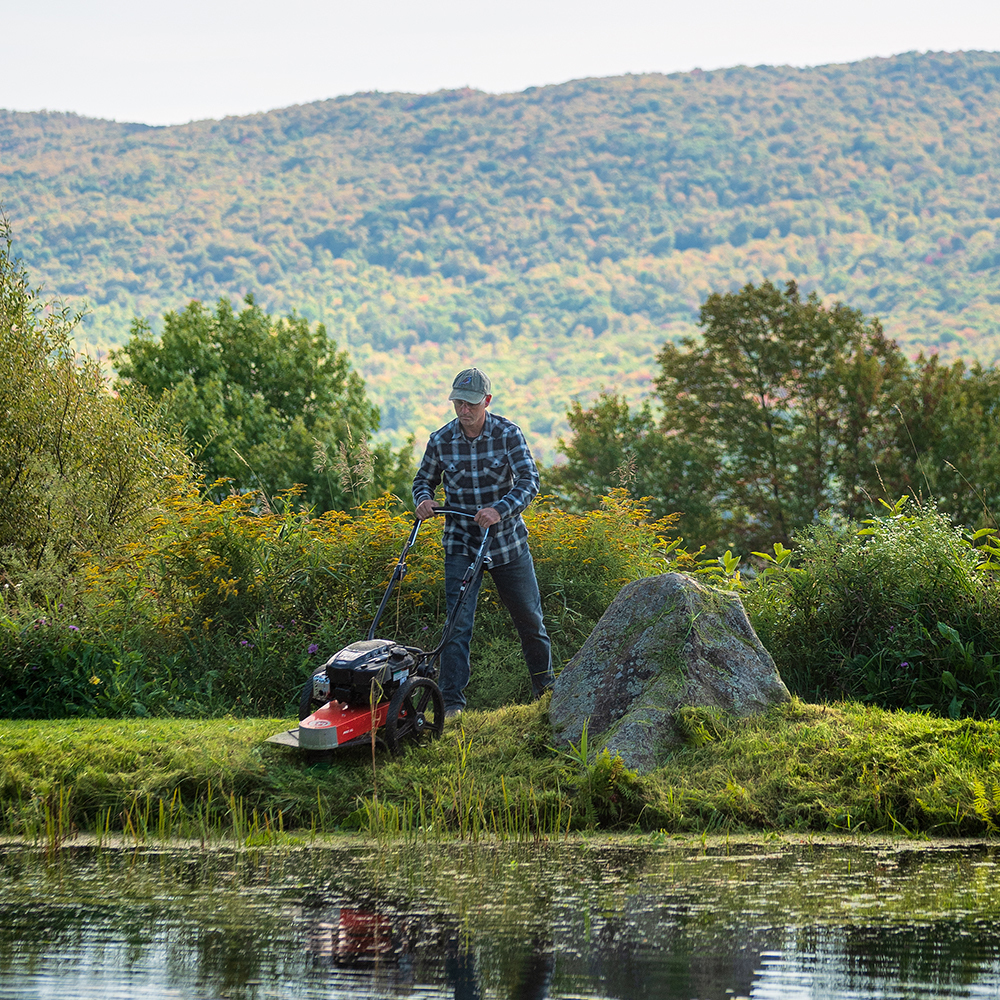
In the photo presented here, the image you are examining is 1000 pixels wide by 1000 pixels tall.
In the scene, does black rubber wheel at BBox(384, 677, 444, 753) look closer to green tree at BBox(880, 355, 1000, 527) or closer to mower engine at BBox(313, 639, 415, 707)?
Answer: mower engine at BBox(313, 639, 415, 707)

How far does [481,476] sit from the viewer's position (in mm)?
7094

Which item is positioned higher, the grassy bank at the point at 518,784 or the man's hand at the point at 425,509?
the man's hand at the point at 425,509

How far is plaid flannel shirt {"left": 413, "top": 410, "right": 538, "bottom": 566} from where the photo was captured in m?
7.06

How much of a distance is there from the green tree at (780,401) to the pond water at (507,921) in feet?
81.7

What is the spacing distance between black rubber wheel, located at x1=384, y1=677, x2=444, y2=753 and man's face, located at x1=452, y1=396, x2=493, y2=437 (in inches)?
62.9

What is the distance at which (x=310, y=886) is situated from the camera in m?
4.36

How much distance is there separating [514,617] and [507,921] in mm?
3675

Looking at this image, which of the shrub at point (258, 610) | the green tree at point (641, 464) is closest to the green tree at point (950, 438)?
the green tree at point (641, 464)

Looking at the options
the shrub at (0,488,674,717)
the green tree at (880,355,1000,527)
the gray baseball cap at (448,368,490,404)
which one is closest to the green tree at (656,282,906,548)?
the green tree at (880,355,1000,527)

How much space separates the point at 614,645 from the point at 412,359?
12080cm

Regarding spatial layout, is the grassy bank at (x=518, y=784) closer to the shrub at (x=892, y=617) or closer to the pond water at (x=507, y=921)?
the pond water at (x=507, y=921)

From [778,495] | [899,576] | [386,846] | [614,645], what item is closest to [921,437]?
[778,495]

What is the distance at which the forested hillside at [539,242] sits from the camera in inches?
4840

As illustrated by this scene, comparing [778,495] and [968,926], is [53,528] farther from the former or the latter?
[778,495]
